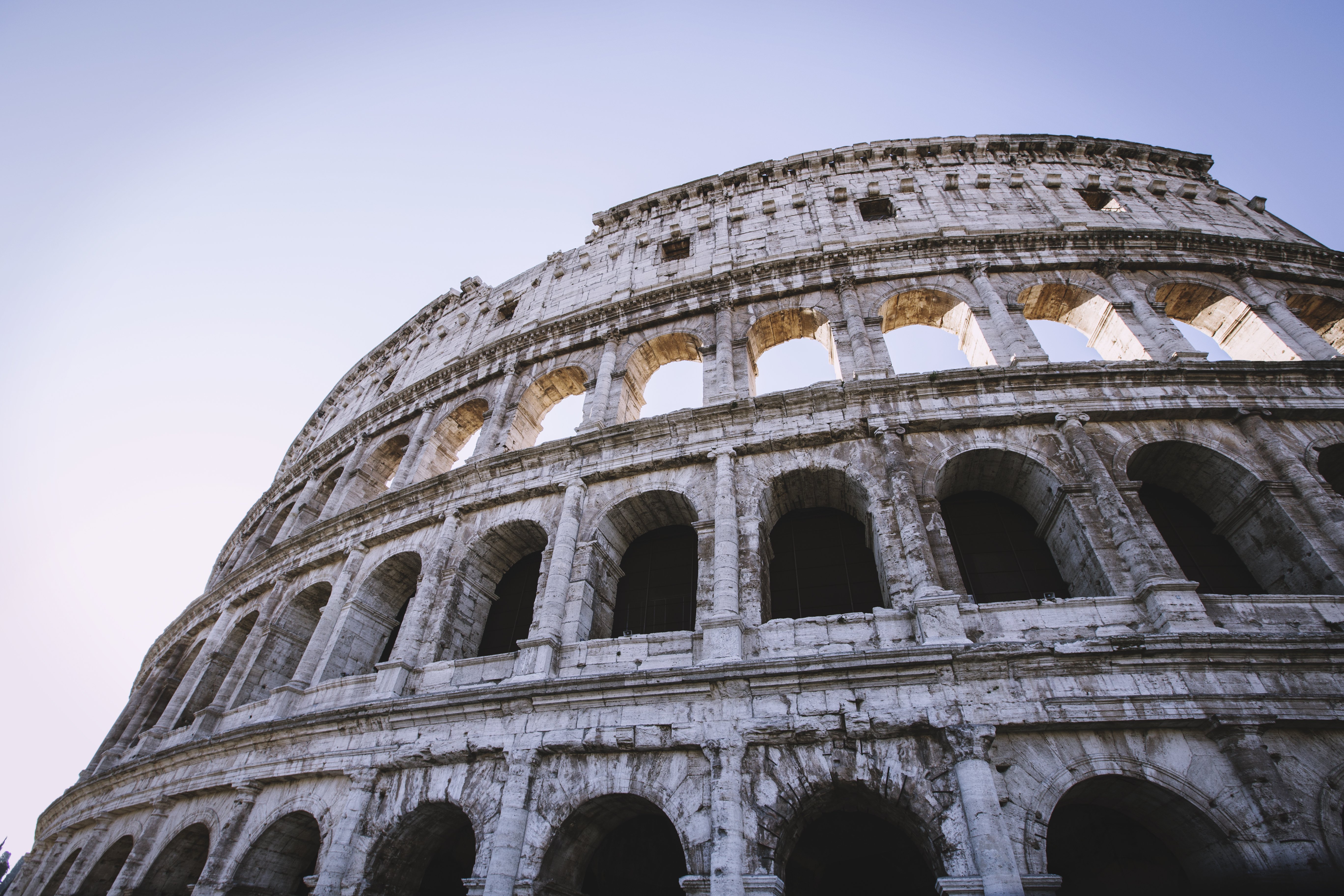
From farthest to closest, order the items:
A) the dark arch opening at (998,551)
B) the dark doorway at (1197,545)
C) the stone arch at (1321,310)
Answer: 1. the stone arch at (1321,310)
2. the dark arch opening at (998,551)
3. the dark doorway at (1197,545)

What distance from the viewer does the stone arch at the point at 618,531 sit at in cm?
923

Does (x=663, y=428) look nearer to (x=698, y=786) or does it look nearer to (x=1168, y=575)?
(x=698, y=786)

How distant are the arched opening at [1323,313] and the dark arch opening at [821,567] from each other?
408 inches

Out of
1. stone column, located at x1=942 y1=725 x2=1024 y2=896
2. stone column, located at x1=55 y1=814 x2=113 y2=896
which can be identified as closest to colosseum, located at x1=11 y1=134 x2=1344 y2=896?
stone column, located at x1=942 y1=725 x2=1024 y2=896

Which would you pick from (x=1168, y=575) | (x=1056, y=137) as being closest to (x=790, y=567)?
(x=1168, y=575)

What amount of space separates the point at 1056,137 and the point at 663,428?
13.8m

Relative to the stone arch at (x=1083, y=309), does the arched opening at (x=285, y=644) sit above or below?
below

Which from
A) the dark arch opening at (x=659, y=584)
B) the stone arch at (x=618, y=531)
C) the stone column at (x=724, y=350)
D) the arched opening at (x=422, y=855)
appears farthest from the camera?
the stone column at (x=724, y=350)

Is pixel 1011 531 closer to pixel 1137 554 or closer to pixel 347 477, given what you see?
pixel 1137 554

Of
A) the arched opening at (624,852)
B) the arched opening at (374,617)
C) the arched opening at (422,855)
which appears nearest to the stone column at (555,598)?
the arched opening at (624,852)

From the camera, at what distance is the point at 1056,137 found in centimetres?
1611

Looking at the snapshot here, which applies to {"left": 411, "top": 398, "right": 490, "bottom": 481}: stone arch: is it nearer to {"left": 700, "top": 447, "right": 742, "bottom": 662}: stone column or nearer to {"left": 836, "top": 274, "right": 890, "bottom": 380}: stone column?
{"left": 700, "top": 447, "right": 742, "bottom": 662}: stone column

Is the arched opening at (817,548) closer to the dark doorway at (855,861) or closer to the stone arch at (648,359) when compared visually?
the dark doorway at (855,861)

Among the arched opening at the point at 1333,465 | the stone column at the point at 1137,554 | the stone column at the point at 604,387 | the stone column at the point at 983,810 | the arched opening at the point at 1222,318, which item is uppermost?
the arched opening at the point at 1222,318
